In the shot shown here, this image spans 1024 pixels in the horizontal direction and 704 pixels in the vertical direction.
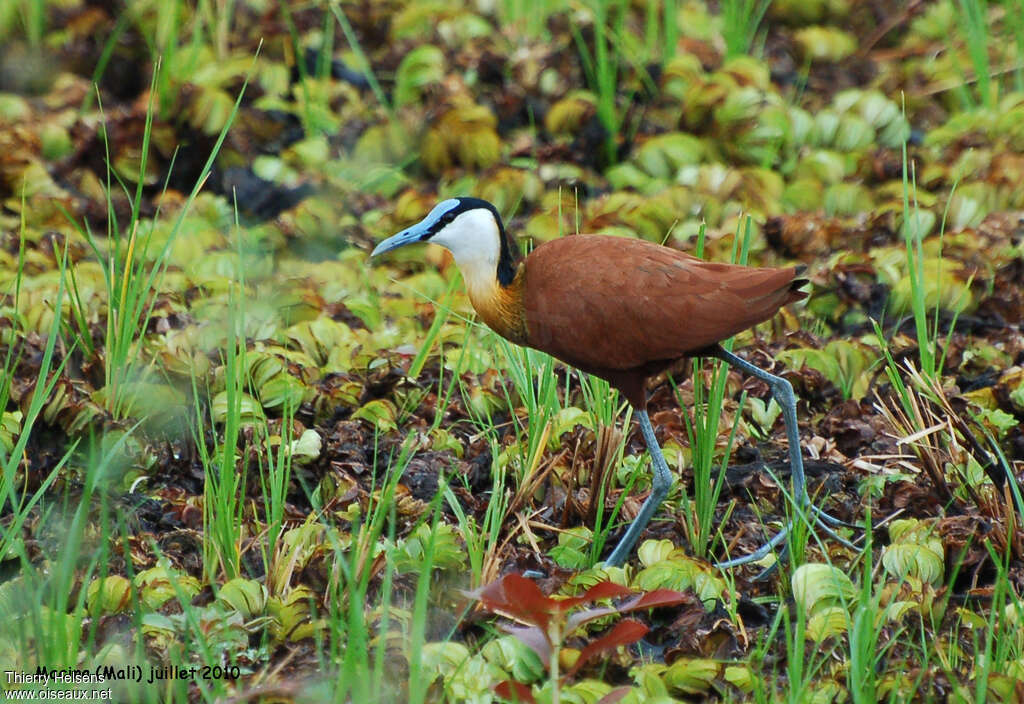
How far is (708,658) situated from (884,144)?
10.8 feet

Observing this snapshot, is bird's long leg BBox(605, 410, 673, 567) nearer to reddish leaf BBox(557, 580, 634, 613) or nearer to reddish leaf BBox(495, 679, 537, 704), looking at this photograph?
reddish leaf BBox(557, 580, 634, 613)

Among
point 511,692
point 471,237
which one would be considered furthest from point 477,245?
point 511,692

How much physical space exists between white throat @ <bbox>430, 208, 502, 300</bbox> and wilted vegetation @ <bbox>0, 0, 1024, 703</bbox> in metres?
0.17

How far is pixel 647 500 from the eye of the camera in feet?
10.6

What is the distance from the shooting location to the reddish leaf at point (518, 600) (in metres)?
2.54

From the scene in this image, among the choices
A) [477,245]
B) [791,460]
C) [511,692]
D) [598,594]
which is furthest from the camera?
[477,245]

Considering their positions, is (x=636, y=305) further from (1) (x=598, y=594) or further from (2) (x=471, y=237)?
(1) (x=598, y=594)

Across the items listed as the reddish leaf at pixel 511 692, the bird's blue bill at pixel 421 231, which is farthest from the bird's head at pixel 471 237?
the reddish leaf at pixel 511 692

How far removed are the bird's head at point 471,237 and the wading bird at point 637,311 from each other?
0.05 metres

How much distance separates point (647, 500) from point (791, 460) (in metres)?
0.37

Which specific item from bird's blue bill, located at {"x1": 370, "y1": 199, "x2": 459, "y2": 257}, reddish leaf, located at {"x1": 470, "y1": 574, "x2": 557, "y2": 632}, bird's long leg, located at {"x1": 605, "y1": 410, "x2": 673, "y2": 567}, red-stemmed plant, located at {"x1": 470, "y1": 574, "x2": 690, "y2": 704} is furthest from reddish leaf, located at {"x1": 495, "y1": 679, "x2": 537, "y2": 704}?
bird's blue bill, located at {"x1": 370, "y1": 199, "x2": 459, "y2": 257}

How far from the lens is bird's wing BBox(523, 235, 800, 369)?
3160 millimetres

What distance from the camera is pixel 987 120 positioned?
5449 millimetres

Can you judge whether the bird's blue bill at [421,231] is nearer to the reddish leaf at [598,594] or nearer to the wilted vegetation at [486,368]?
the wilted vegetation at [486,368]
